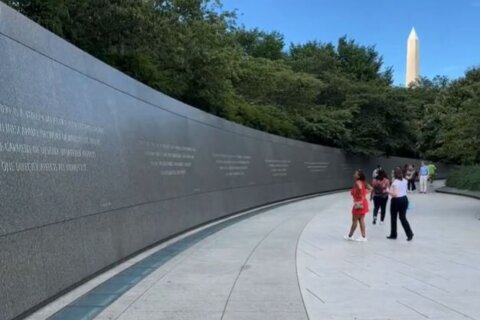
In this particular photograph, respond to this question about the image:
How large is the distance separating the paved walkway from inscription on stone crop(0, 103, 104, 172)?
1754 mm

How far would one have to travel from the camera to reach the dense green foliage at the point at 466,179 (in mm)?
35184

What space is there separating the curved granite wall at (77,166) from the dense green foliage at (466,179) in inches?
967

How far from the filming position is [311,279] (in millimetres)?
8375

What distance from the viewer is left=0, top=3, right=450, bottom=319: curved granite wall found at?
5.88 m

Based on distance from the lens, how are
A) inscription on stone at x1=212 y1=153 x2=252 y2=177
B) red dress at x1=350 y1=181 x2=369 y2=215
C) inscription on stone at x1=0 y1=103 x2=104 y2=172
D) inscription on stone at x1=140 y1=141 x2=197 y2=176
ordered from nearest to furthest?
1. inscription on stone at x1=0 y1=103 x2=104 y2=172
2. inscription on stone at x1=140 y1=141 x2=197 y2=176
3. red dress at x1=350 y1=181 x2=369 y2=215
4. inscription on stone at x1=212 y1=153 x2=252 y2=177

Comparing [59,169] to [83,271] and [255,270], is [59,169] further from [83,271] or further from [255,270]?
[255,270]

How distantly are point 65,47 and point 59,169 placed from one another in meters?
1.72

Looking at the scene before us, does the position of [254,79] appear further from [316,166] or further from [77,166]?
[77,166]

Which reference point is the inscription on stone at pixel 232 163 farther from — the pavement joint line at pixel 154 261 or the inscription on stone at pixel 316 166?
the inscription on stone at pixel 316 166

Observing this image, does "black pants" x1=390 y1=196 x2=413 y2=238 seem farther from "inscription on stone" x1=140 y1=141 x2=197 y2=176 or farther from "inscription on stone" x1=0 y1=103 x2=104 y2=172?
"inscription on stone" x1=0 y1=103 x2=104 y2=172

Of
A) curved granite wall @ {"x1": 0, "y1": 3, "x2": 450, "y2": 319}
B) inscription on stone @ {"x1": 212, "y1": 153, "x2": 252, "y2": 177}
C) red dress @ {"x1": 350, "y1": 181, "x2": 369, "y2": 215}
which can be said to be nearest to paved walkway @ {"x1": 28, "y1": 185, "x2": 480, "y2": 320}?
red dress @ {"x1": 350, "y1": 181, "x2": 369, "y2": 215}

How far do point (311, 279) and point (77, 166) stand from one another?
3.55 m

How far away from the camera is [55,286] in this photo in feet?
22.2

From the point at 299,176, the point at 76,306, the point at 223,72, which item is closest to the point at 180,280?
the point at 76,306
